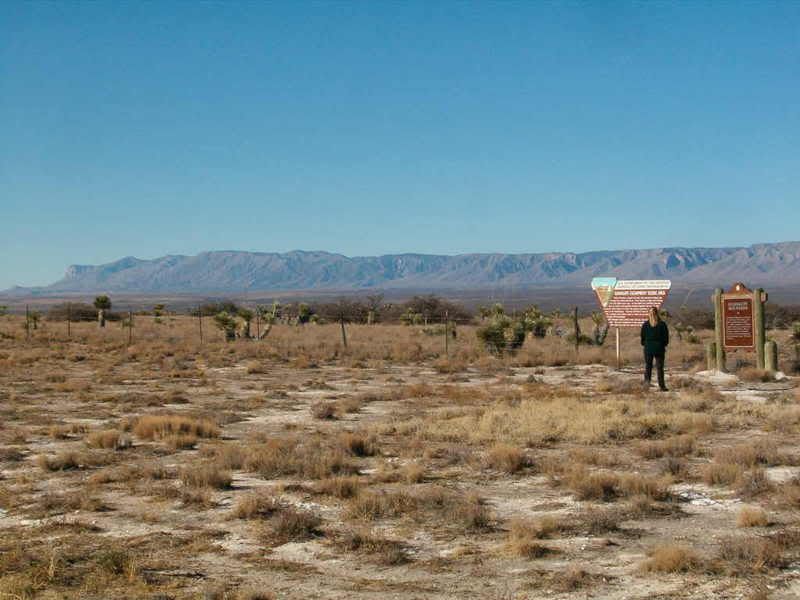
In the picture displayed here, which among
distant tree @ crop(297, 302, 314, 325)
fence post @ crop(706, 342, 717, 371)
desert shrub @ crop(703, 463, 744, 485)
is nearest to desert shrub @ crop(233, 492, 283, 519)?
desert shrub @ crop(703, 463, 744, 485)

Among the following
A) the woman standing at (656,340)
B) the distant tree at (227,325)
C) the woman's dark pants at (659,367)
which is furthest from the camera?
the distant tree at (227,325)

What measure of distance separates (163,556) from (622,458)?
8.07 metres

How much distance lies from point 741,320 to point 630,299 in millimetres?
4092

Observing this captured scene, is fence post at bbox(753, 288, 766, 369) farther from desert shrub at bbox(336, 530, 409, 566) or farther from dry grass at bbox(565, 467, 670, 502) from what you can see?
desert shrub at bbox(336, 530, 409, 566)

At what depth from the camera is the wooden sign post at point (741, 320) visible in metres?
28.1

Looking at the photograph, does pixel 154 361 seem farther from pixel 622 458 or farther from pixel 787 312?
pixel 787 312

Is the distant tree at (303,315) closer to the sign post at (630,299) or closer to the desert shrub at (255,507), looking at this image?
the sign post at (630,299)

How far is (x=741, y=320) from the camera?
93.1 feet

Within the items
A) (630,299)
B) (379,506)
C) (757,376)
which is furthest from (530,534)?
(630,299)

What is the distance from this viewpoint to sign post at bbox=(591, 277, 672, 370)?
1228 inches

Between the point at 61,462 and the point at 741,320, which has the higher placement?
the point at 741,320

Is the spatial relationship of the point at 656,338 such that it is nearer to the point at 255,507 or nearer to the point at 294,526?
the point at 255,507

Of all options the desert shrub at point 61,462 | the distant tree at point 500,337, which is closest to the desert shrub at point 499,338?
the distant tree at point 500,337

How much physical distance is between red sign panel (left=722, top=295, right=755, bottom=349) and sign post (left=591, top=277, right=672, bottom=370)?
105 inches
